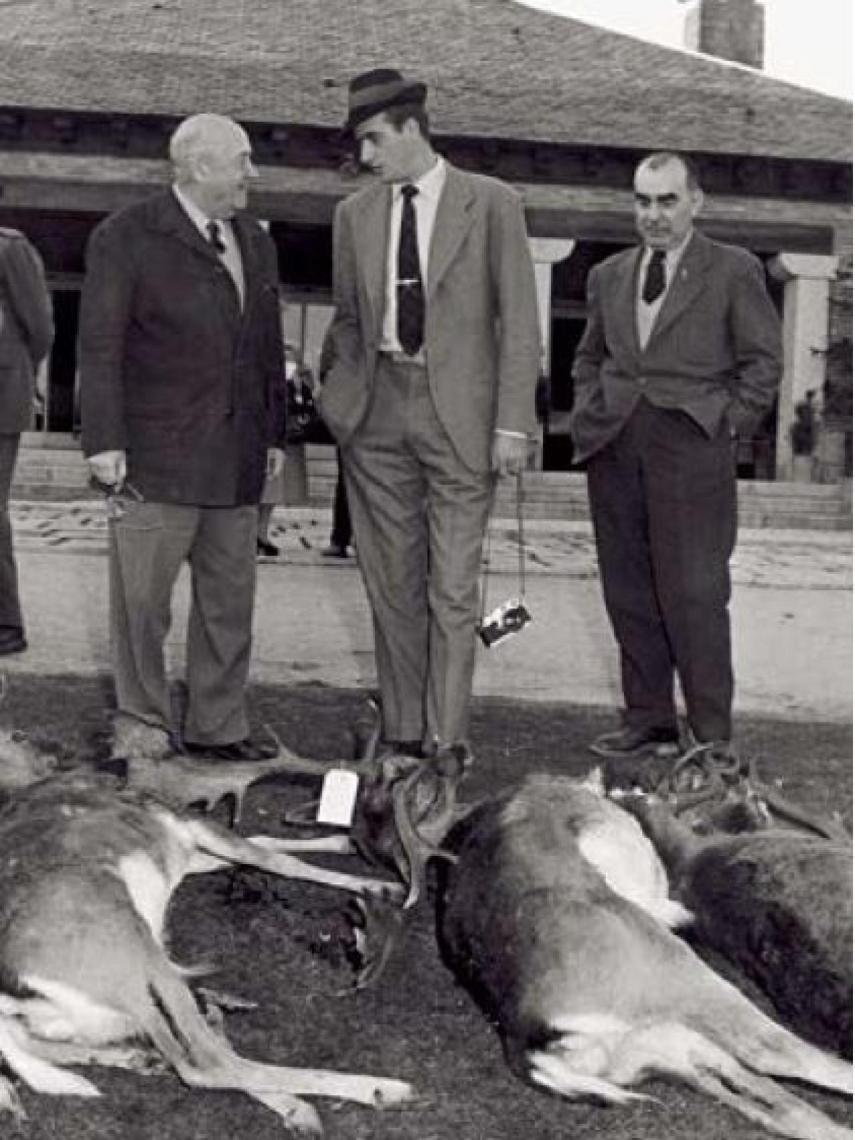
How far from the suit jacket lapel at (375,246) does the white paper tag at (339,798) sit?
6.50 feet

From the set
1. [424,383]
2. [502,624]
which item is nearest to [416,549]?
[502,624]

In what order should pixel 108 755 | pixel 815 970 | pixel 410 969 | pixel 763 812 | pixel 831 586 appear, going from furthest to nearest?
pixel 831 586, pixel 108 755, pixel 763 812, pixel 410 969, pixel 815 970

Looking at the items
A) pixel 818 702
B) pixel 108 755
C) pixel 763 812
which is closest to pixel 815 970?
pixel 763 812

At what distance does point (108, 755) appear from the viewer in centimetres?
497

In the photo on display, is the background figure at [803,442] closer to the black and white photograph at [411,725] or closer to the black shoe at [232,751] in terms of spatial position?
the black and white photograph at [411,725]

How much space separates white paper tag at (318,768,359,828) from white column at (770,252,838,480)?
22193 millimetres

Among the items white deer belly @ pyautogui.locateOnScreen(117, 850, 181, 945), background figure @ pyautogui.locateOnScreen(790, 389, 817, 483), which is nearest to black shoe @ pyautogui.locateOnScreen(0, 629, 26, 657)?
white deer belly @ pyautogui.locateOnScreen(117, 850, 181, 945)

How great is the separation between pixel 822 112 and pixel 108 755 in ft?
84.0

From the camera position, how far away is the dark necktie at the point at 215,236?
6.07 meters

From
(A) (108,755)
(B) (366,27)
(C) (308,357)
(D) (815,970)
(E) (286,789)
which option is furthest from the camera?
(B) (366,27)

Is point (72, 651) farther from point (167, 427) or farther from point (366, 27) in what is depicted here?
point (366, 27)

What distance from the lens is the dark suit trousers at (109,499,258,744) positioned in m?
6.02

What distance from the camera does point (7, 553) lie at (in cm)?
848

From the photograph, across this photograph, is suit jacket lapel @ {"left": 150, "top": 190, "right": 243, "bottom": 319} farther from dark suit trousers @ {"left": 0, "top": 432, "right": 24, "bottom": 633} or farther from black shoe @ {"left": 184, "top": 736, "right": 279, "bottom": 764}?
dark suit trousers @ {"left": 0, "top": 432, "right": 24, "bottom": 633}
